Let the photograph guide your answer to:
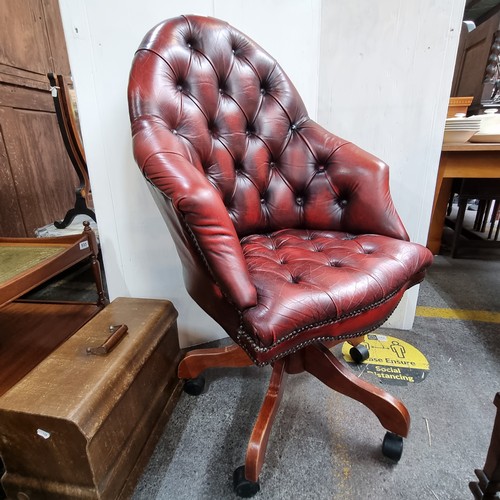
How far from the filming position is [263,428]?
72 cm

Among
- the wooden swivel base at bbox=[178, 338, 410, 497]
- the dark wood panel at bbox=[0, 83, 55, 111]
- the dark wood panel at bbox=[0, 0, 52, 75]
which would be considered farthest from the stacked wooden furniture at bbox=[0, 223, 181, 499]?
the dark wood panel at bbox=[0, 0, 52, 75]

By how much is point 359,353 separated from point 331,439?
0.35 m

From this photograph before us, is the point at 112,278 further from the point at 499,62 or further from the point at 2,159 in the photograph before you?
the point at 499,62

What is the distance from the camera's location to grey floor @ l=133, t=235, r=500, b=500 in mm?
711

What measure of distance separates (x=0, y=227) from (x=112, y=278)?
1.27 meters

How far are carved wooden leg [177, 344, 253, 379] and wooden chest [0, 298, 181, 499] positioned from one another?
0.14 metres

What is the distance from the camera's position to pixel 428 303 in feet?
5.07

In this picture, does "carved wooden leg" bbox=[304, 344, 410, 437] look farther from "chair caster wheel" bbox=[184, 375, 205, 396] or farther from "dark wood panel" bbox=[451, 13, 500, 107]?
"dark wood panel" bbox=[451, 13, 500, 107]

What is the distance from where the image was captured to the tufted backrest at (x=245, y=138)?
0.74 meters

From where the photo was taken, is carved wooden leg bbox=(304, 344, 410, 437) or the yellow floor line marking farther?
the yellow floor line marking

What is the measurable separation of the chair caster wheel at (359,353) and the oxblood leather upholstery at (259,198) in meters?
0.45

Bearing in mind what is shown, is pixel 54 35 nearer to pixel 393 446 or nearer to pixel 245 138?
pixel 245 138

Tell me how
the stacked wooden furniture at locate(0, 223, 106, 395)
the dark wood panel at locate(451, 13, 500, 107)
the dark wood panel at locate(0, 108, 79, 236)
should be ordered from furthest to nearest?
the dark wood panel at locate(451, 13, 500, 107)
the dark wood panel at locate(0, 108, 79, 236)
the stacked wooden furniture at locate(0, 223, 106, 395)

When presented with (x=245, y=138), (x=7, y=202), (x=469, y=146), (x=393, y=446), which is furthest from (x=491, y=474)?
(x=7, y=202)
